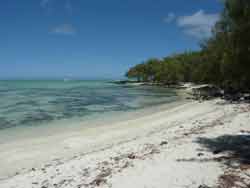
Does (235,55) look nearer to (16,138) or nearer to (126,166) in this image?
(126,166)

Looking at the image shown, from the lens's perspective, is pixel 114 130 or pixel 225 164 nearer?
pixel 225 164

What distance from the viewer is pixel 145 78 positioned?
98.8 m

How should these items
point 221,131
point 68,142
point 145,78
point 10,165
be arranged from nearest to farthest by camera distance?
1. point 10,165
2. point 221,131
3. point 68,142
4. point 145,78

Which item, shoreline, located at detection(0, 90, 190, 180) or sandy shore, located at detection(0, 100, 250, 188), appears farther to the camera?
shoreline, located at detection(0, 90, 190, 180)

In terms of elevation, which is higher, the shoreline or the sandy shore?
the sandy shore

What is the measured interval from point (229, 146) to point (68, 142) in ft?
23.5

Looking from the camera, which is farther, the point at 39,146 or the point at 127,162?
the point at 39,146

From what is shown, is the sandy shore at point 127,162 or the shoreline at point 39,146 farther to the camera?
the shoreline at point 39,146

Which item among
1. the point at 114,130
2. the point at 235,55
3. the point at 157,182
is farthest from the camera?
the point at 114,130

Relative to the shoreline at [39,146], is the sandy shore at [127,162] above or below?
above

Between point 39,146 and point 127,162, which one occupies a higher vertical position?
point 127,162

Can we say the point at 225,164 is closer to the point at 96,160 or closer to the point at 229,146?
the point at 229,146

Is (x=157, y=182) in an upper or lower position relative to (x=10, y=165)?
upper

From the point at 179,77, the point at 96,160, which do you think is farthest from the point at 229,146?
the point at 179,77
